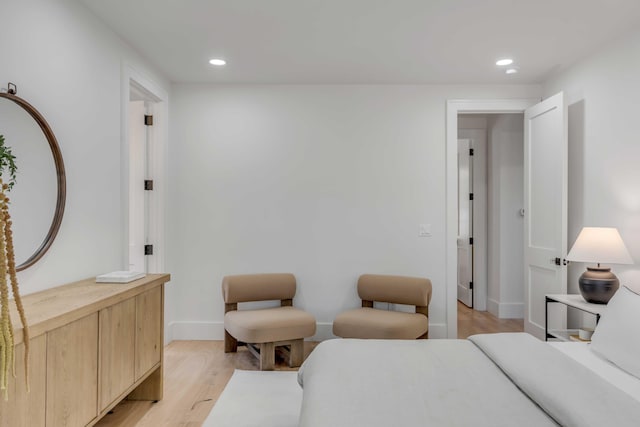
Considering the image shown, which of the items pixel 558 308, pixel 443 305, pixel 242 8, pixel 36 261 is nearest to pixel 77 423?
pixel 36 261

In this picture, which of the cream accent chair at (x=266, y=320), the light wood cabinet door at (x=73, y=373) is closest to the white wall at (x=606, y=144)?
the cream accent chair at (x=266, y=320)

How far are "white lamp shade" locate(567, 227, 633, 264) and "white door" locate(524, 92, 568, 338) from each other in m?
0.47

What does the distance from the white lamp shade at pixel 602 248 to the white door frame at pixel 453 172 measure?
3.82ft

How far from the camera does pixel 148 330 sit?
2506mm

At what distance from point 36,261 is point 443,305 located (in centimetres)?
329

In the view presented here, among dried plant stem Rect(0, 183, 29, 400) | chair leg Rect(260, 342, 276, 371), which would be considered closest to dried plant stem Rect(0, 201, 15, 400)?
dried plant stem Rect(0, 183, 29, 400)

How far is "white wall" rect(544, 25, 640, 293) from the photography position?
2.77 metres

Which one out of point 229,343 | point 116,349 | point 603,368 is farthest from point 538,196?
point 116,349

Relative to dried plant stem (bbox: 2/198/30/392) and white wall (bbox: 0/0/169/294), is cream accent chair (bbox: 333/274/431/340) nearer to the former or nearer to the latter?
white wall (bbox: 0/0/169/294)

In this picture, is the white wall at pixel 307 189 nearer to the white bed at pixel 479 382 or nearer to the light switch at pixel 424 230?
the light switch at pixel 424 230

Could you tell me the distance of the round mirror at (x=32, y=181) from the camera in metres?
1.92

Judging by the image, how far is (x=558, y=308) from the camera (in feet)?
11.3

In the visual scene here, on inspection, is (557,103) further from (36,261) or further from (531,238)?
(36,261)

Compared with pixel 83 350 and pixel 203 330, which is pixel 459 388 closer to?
pixel 83 350
